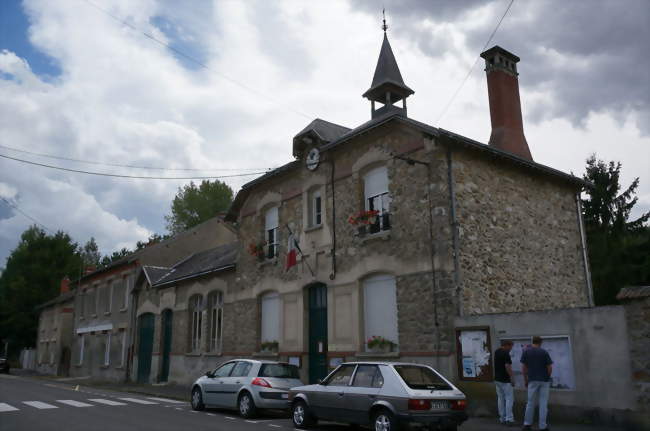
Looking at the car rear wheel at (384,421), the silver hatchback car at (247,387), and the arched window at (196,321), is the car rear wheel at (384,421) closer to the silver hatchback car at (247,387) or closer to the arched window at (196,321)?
the silver hatchback car at (247,387)

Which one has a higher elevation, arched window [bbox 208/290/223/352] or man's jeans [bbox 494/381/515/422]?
arched window [bbox 208/290/223/352]

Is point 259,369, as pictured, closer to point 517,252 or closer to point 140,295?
point 517,252

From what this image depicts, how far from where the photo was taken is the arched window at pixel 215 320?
70.9 ft

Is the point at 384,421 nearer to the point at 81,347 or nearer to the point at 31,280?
the point at 81,347

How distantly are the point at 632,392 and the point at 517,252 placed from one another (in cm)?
545

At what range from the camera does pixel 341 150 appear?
16.8m

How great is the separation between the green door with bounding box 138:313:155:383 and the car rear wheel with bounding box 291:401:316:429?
16.7m

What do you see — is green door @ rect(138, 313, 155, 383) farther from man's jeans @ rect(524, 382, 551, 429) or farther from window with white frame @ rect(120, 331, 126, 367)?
man's jeans @ rect(524, 382, 551, 429)

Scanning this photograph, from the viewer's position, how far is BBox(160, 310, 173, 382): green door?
2459cm

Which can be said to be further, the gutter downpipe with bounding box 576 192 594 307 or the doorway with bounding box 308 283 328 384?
the gutter downpipe with bounding box 576 192 594 307

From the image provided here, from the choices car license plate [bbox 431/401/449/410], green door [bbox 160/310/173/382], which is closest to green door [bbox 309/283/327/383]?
car license plate [bbox 431/401/449/410]

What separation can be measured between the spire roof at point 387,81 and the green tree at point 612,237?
336 inches

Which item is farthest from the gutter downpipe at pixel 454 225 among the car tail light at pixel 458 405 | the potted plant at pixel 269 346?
the potted plant at pixel 269 346

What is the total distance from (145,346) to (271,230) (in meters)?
11.0
